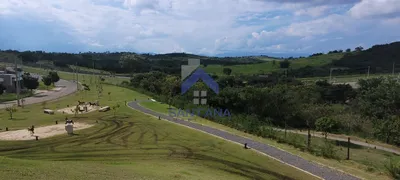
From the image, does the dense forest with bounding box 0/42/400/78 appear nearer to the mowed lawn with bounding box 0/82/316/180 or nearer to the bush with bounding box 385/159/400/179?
the mowed lawn with bounding box 0/82/316/180

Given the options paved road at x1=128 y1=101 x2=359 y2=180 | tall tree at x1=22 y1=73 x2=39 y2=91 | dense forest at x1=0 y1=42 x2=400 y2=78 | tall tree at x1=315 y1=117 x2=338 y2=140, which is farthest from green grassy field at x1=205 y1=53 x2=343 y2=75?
paved road at x1=128 y1=101 x2=359 y2=180

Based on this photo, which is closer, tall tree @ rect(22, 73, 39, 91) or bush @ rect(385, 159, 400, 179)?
bush @ rect(385, 159, 400, 179)

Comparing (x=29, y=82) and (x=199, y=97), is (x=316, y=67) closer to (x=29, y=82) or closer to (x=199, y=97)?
(x=199, y=97)

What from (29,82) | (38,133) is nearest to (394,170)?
(38,133)

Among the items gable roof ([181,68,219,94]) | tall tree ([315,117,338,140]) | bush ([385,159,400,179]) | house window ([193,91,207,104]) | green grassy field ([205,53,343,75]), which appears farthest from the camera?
green grassy field ([205,53,343,75])

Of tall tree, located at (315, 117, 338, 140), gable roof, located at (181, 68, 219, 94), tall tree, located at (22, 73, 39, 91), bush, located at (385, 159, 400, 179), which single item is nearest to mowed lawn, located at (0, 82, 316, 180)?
bush, located at (385, 159, 400, 179)

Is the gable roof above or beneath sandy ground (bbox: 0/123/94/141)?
above

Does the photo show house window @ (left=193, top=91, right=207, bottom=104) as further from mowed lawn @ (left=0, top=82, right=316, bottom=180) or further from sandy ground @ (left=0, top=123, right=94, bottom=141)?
sandy ground @ (left=0, top=123, right=94, bottom=141)

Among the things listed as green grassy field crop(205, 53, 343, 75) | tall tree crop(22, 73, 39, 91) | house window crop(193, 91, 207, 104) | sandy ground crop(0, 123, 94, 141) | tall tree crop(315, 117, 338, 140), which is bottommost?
Result: tall tree crop(315, 117, 338, 140)

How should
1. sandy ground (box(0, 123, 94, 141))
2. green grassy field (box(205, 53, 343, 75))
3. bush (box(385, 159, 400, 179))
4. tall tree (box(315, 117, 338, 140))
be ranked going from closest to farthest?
bush (box(385, 159, 400, 179)) → sandy ground (box(0, 123, 94, 141)) → tall tree (box(315, 117, 338, 140)) → green grassy field (box(205, 53, 343, 75))

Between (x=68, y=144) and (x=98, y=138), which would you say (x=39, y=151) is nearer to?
(x=68, y=144)

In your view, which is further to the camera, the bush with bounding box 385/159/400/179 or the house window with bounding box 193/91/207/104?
the house window with bounding box 193/91/207/104
